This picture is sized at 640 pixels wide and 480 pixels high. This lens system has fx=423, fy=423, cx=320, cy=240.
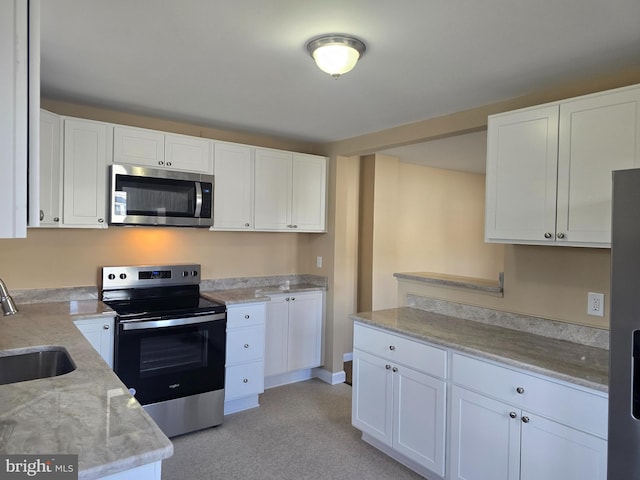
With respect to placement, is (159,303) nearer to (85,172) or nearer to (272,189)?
(85,172)

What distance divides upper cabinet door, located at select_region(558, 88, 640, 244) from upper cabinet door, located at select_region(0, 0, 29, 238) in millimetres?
2213

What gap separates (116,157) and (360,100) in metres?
1.75

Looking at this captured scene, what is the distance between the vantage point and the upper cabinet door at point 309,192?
3918mm

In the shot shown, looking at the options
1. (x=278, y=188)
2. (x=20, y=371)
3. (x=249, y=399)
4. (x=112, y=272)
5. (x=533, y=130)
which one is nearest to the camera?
(x=20, y=371)

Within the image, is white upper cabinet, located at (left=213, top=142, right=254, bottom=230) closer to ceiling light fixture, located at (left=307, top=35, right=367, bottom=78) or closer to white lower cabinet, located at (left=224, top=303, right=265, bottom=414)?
white lower cabinet, located at (left=224, top=303, right=265, bottom=414)

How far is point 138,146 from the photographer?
308cm

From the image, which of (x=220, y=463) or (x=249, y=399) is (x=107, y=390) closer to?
(x=220, y=463)

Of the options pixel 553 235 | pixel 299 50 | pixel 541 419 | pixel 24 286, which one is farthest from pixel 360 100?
pixel 24 286

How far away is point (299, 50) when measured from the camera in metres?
2.03

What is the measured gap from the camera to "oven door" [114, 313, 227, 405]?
2.74 m

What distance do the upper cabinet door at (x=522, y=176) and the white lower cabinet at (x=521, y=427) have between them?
75cm

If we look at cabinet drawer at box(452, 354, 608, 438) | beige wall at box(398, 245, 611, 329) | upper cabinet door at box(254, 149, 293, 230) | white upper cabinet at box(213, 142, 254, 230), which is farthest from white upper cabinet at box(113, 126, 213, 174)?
cabinet drawer at box(452, 354, 608, 438)

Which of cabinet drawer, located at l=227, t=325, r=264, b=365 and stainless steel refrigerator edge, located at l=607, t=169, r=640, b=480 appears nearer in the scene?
stainless steel refrigerator edge, located at l=607, t=169, r=640, b=480

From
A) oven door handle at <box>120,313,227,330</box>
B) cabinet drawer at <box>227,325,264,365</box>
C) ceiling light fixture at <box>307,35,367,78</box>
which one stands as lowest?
cabinet drawer at <box>227,325,264,365</box>
